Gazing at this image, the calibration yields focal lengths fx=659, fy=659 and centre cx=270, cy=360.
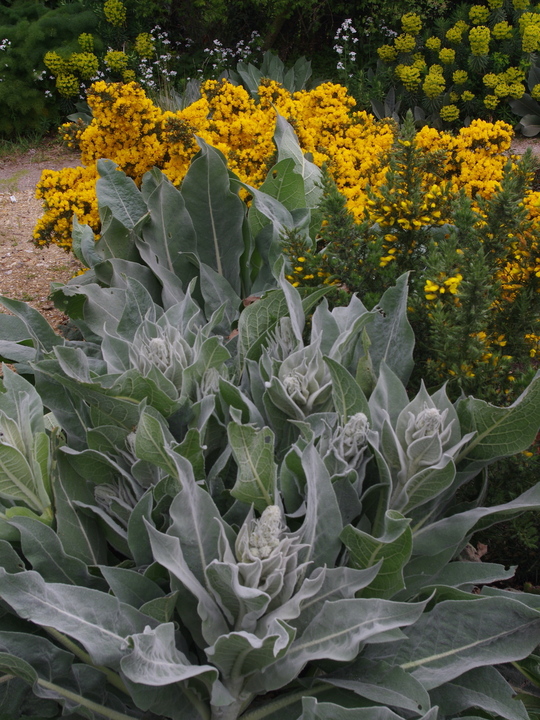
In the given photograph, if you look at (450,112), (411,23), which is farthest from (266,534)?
(411,23)

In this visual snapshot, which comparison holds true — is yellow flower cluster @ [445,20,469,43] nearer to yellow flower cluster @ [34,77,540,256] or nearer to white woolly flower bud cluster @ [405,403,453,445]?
yellow flower cluster @ [34,77,540,256]

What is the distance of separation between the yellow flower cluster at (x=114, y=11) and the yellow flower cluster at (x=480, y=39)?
164 inches

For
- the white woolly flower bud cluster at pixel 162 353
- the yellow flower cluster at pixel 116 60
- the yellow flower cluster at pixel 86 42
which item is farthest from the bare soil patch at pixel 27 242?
the white woolly flower bud cluster at pixel 162 353

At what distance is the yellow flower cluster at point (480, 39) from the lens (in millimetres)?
7078

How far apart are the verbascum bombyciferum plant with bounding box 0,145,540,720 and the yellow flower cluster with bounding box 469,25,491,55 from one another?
6450 mm

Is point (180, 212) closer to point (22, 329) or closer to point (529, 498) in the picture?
point (22, 329)

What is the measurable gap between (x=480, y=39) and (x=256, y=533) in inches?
288

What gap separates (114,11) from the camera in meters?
8.04

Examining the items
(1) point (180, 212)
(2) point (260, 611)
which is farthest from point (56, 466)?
(1) point (180, 212)

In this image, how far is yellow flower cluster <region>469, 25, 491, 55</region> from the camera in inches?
279

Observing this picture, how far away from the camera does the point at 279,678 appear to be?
51.6 inches

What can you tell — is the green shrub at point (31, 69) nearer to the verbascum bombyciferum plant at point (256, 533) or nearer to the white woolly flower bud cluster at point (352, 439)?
the verbascum bombyciferum plant at point (256, 533)

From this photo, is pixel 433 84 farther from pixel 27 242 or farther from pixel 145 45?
pixel 27 242

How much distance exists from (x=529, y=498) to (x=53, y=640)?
1.15m
